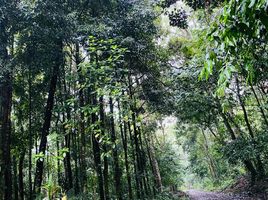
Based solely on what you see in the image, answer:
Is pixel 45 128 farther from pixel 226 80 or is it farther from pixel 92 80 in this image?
pixel 226 80

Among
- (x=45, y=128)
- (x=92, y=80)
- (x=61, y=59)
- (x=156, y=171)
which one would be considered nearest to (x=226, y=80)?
(x=92, y=80)

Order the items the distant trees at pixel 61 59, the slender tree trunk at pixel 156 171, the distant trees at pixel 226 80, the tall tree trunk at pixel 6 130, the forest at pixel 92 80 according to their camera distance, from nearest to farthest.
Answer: the distant trees at pixel 226 80
the forest at pixel 92 80
the distant trees at pixel 61 59
the tall tree trunk at pixel 6 130
the slender tree trunk at pixel 156 171

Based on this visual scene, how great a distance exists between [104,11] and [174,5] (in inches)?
110

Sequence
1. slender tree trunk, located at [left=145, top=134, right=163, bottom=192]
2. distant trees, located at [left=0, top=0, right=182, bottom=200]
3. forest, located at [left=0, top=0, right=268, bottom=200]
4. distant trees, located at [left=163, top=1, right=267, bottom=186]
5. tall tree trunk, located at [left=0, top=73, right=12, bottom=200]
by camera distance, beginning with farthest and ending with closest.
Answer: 1. slender tree trunk, located at [left=145, top=134, right=163, bottom=192]
2. tall tree trunk, located at [left=0, top=73, right=12, bottom=200]
3. distant trees, located at [left=0, top=0, right=182, bottom=200]
4. forest, located at [left=0, top=0, right=268, bottom=200]
5. distant trees, located at [left=163, top=1, right=267, bottom=186]

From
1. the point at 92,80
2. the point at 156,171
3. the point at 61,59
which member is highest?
the point at 61,59

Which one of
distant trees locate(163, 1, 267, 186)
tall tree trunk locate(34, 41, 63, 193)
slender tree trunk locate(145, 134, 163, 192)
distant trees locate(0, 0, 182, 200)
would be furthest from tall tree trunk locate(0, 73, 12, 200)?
slender tree trunk locate(145, 134, 163, 192)

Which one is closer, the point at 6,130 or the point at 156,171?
the point at 6,130

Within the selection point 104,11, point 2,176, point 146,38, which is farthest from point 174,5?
point 2,176

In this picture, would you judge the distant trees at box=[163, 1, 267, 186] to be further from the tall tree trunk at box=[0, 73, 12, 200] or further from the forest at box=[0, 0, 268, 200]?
the tall tree trunk at box=[0, 73, 12, 200]

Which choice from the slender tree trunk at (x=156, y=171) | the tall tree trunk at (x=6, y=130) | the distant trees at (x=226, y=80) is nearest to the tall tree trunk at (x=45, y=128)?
the tall tree trunk at (x=6, y=130)

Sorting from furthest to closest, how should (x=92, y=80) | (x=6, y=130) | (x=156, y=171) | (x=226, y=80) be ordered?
1. (x=156, y=171)
2. (x=6, y=130)
3. (x=92, y=80)
4. (x=226, y=80)

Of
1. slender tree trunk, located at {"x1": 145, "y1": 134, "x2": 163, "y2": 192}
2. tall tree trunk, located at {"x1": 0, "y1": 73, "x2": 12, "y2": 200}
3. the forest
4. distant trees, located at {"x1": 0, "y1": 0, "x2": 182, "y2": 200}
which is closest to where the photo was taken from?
the forest

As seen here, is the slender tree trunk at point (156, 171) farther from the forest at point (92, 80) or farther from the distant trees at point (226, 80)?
the distant trees at point (226, 80)

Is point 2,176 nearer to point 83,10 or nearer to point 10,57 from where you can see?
point 10,57
